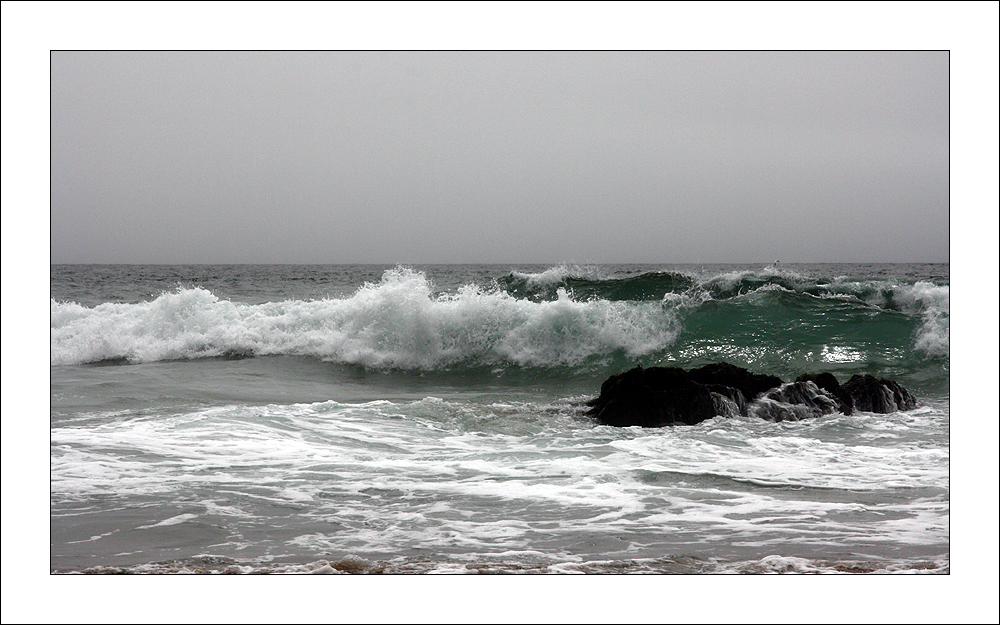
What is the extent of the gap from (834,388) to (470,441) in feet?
10.7

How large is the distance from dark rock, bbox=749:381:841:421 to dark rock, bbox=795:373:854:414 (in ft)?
0.14

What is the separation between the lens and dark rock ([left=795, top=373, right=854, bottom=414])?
6426mm

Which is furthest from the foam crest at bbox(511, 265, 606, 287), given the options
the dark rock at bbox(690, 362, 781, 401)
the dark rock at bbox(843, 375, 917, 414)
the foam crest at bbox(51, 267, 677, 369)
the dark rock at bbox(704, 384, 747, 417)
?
the dark rock at bbox(704, 384, 747, 417)

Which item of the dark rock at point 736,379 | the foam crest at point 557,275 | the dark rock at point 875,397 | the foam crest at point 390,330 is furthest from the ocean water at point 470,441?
the foam crest at point 557,275

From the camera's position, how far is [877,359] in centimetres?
937

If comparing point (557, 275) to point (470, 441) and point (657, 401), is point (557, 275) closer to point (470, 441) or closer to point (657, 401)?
point (657, 401)

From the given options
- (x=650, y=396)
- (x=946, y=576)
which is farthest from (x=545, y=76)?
(x=946, y=576)

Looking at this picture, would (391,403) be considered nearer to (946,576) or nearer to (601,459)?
(601,459)

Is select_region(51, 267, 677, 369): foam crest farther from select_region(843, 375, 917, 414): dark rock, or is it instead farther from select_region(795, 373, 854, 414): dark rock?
select_region(843, 375, 917, 414): dark rock

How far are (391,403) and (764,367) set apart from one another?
194 inches

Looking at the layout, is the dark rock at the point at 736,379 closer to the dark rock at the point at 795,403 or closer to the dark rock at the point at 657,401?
the dark rock at the point at 795,403

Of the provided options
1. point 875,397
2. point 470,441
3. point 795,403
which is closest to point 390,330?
point 470,441

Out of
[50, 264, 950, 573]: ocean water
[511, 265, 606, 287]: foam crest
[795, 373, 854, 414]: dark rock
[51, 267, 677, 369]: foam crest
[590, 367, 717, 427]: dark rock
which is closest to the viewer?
[50, 264, 950, 573]: ocean water

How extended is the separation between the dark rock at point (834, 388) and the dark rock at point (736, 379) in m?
0.27
